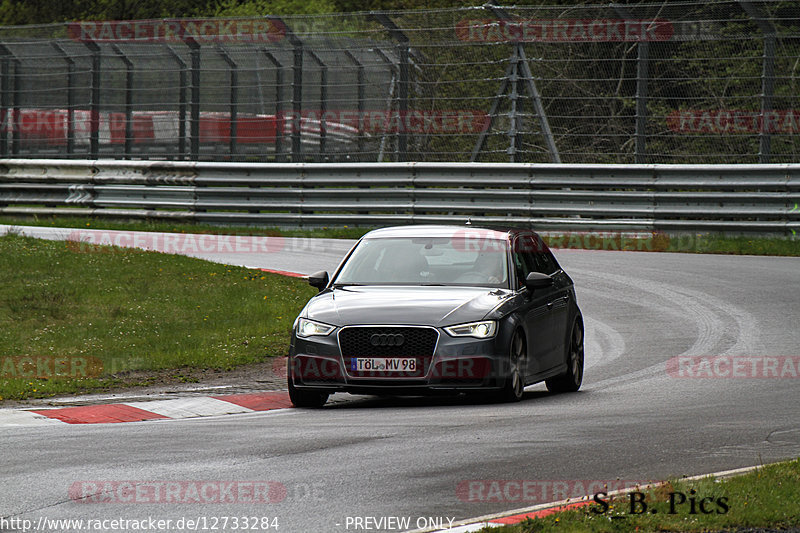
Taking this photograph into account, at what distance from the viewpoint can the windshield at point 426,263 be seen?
1073cm

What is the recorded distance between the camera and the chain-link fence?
2069cm

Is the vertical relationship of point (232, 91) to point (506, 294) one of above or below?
above

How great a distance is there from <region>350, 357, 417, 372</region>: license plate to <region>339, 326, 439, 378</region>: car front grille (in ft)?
0.06

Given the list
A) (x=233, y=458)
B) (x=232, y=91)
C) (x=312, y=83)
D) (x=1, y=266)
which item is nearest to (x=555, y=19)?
(x=312, y=83)

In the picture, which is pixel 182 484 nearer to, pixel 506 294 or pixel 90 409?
pixel 90 409

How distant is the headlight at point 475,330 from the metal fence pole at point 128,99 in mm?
17135

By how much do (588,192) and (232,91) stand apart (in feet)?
23.8

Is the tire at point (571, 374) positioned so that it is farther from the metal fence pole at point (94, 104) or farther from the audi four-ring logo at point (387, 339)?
the metal fence pole at point (94, 104)

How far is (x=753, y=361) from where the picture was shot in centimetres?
1199

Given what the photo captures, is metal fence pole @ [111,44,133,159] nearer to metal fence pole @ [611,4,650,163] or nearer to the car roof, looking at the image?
metal fence pole @ [611,4,650,163]
